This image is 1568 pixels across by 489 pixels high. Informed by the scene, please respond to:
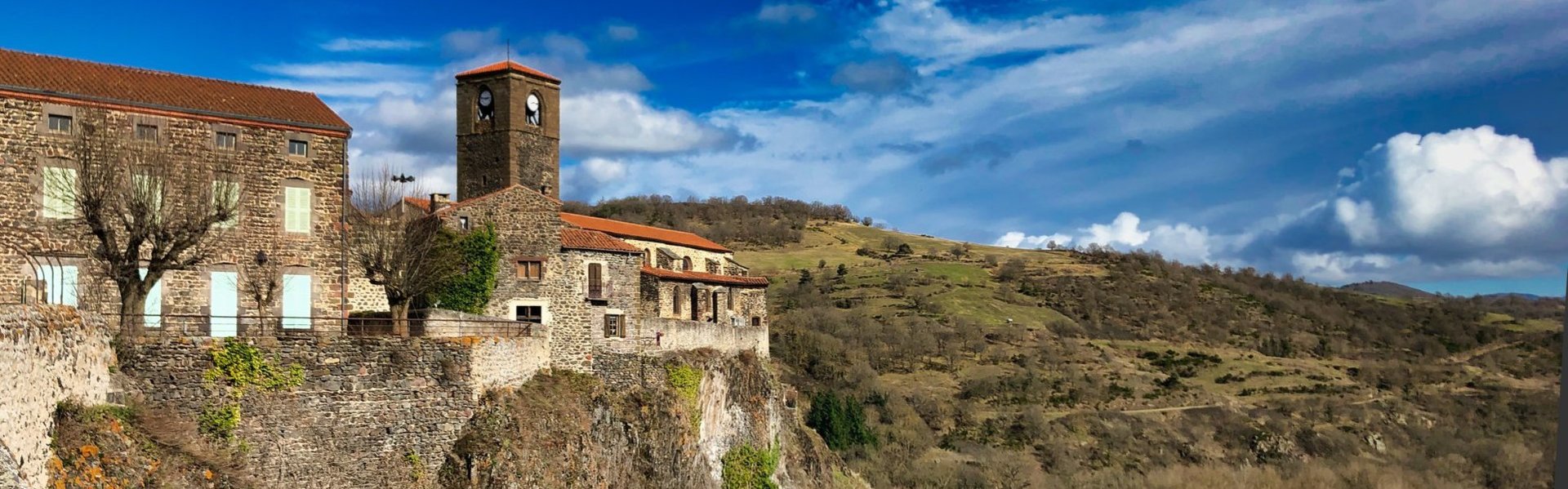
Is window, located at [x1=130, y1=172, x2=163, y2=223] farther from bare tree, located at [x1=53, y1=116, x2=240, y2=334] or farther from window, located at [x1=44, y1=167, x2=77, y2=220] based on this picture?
window, located at [x1=44, y1=167, x2=77, y2=220]

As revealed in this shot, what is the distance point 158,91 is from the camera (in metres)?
27.7

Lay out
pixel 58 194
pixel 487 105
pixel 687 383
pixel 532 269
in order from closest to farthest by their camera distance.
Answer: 1. pixel 58 194
2. pixel 532 269
3. pixel 687 383
4. pixel 487 105

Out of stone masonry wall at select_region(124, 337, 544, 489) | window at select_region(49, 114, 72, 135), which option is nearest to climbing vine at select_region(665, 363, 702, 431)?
stone masonry wall at select_region(124, 337, 544, 489)

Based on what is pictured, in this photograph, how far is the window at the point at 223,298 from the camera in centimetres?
2733

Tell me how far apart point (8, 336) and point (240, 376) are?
21.8 feet

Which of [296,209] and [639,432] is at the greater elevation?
[296,209]

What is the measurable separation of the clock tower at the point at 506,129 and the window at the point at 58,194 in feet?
61.6

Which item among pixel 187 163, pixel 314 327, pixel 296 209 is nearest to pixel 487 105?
pixel 296 209

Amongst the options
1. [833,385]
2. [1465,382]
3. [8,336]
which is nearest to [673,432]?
[8,336]

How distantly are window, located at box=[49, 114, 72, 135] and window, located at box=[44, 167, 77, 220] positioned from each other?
2.66 feet

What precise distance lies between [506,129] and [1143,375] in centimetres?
6258

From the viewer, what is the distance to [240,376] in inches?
925

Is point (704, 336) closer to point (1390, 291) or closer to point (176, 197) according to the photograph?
point (176, 197)

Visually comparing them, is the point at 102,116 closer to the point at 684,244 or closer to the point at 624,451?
the point at 624,451
